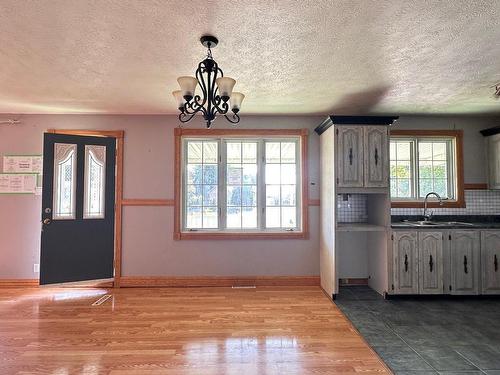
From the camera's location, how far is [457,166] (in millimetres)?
4125

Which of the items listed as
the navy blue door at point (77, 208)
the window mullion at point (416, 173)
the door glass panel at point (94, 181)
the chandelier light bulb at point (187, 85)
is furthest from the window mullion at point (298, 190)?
the door glass panel at point (94, 181)

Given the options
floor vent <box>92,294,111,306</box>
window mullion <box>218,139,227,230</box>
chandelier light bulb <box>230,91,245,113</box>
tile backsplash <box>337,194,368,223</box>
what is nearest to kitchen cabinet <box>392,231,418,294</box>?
tile backsplash <box>337,194,368,223</box>

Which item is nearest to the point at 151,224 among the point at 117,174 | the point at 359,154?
the point at 117,174

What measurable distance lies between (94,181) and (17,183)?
3.52ft

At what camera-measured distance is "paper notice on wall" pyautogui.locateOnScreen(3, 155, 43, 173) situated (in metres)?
3.97

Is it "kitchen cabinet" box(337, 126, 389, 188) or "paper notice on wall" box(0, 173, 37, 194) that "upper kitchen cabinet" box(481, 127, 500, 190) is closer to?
"kitchen cabinet" box(337, 126, 389, 188)

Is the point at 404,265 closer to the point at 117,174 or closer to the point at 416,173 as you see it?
the point at 416,173

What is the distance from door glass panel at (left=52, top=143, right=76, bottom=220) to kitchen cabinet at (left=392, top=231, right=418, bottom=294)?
406 centimetres

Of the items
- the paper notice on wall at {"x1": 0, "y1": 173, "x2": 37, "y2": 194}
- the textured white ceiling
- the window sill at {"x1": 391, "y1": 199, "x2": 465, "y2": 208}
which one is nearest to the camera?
the textured white ceiling

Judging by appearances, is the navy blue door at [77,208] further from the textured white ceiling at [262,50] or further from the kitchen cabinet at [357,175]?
the kitchen cabinet at [357,175]

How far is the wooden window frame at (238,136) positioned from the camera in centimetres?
405

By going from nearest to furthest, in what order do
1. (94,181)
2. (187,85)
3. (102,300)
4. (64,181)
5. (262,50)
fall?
(187,85)
(262,50)
(102,300)
(64,181)
(94,181)

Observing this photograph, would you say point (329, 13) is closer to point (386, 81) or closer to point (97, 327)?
point (386, 81)

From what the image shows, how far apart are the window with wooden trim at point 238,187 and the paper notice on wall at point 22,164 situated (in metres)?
1.95
